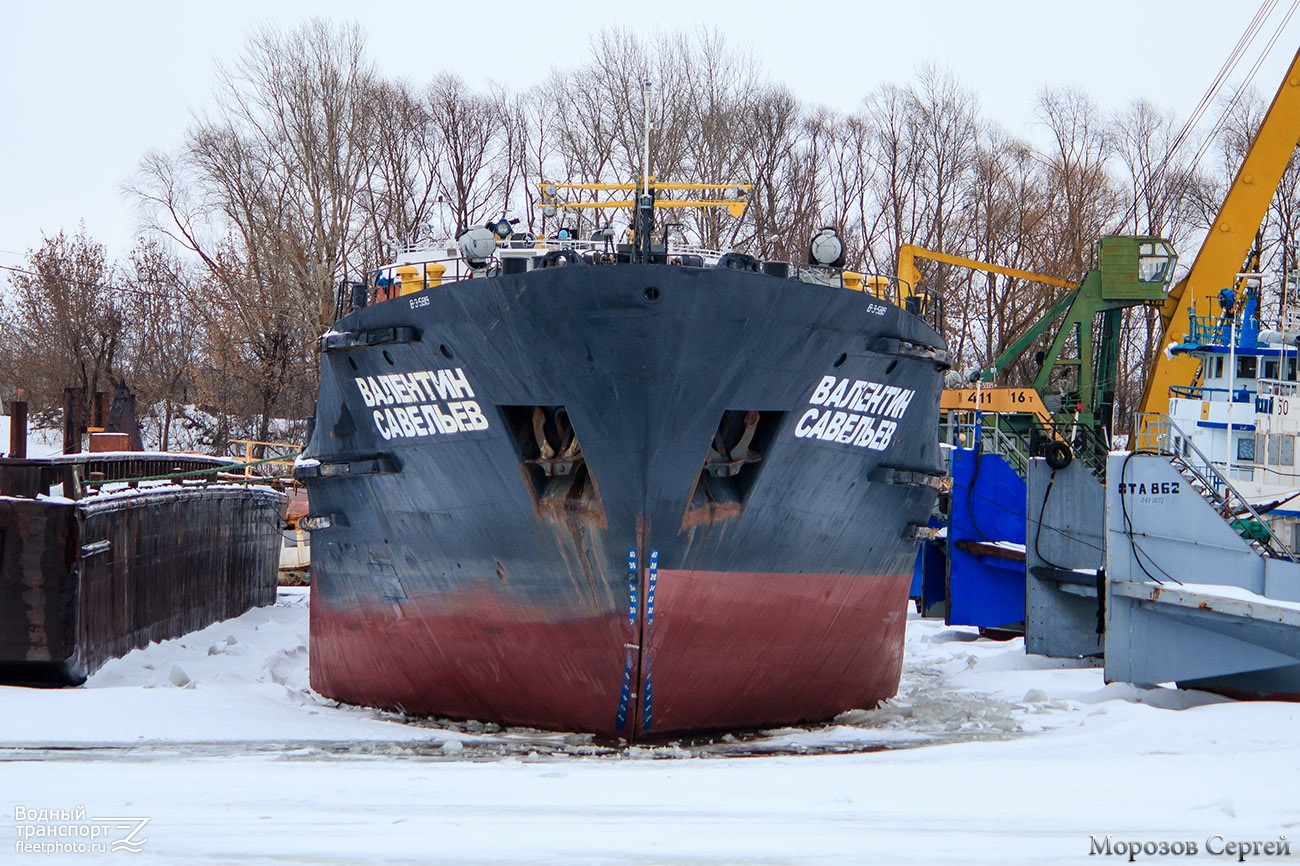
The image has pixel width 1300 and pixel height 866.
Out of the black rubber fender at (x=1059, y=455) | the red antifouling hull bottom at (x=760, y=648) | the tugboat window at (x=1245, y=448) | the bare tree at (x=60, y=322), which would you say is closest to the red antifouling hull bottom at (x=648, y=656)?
the red antifouling hull bottom at (x=760, y=648)

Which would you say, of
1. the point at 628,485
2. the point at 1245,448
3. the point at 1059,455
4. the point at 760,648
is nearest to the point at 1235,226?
the point at 1245,448

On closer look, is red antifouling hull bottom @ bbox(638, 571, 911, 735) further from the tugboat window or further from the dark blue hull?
the tugboat window

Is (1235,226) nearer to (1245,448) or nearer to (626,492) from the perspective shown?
(1245,448)

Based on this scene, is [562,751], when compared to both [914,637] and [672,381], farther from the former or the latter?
[914,637]

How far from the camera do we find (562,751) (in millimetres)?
8742

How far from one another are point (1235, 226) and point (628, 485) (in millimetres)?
23281

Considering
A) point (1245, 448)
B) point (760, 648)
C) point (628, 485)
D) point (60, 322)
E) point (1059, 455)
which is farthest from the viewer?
point (60, 322)

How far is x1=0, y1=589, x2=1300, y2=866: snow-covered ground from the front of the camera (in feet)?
17.3

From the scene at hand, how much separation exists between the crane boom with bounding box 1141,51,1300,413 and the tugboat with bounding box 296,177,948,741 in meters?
17.6

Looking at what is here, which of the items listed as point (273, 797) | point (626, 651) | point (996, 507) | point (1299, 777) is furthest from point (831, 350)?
point (996, 507)

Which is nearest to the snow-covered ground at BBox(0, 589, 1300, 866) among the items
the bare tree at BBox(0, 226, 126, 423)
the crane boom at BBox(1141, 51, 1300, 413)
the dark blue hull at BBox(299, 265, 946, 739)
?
the dark blue hull at BBox(299, 265, 946, 739)

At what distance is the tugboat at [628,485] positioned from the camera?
8.82 metres

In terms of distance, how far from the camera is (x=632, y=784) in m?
6.69

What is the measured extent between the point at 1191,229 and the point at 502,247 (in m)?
35.0
